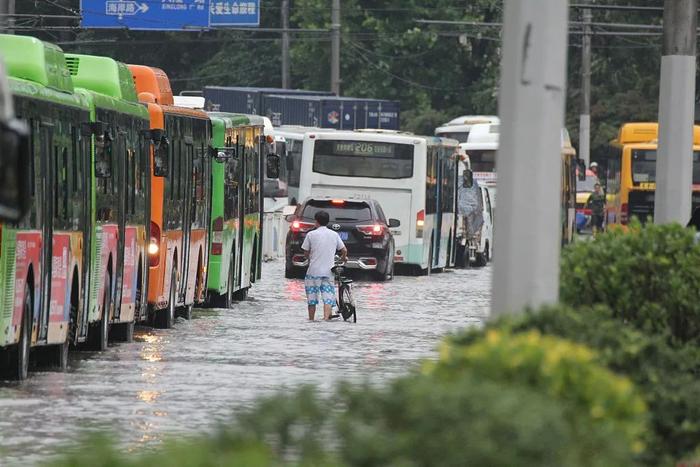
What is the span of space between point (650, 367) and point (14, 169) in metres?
2.88

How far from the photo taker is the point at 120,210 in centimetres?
2375

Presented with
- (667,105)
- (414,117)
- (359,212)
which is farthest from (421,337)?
(414,117)

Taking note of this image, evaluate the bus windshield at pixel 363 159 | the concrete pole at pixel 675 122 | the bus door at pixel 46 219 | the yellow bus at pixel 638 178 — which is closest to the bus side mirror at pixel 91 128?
the bus door at pixel 46 219

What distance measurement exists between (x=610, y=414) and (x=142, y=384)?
37.6ft

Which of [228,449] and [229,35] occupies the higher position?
[229,35]

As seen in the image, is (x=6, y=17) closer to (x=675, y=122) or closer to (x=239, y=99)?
(x=675, y=122)

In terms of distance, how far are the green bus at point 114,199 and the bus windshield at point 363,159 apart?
65.4ft

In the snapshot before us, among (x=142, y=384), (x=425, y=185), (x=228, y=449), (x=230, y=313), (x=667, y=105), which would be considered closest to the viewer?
(x=228, y=449)

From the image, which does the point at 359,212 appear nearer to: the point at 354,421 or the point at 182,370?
the point at 182,370

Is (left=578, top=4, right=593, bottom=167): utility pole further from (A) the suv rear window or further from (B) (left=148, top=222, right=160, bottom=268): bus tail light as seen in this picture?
(B) (left=148, top=222, right=160, bottom=268): bus tail light

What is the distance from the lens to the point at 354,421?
6.90 m

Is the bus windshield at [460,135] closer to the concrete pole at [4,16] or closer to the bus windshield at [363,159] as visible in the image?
the bus windshield at [363,159]

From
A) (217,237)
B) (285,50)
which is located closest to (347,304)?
(217,237)

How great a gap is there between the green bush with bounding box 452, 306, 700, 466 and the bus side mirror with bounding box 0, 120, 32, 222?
1.83 m
